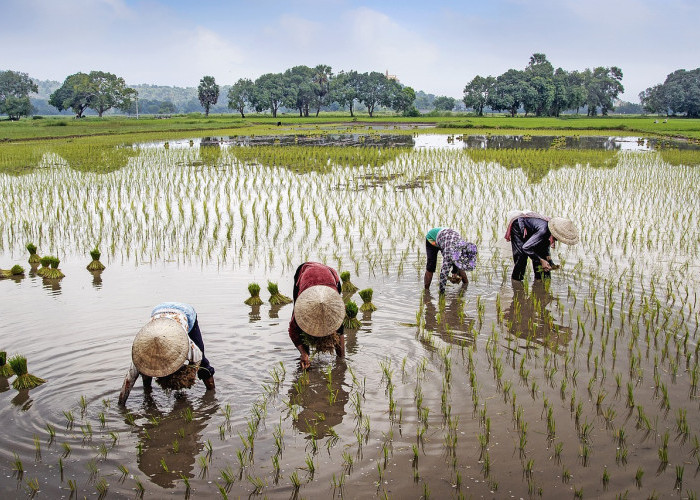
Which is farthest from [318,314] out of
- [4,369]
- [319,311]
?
[4,369]

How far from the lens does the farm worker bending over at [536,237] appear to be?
586 centimetres

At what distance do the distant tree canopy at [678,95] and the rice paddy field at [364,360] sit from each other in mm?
53591

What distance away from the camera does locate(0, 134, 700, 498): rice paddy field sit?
3350 millimetres

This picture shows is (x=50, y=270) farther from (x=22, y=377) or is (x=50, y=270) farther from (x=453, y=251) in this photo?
(x=453, y=251)

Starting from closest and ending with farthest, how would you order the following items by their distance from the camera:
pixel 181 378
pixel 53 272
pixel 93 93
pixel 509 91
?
pixel 181 378
pixel 53 272
pixel 509 91
pixel 93 93

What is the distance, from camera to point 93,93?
59.3m

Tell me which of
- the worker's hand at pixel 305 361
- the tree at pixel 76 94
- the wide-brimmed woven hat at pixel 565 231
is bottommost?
the worker's hand at pixel 305 361

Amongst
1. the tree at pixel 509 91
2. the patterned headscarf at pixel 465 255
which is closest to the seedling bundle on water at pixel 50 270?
the patterned headscarf at pixel 465 255

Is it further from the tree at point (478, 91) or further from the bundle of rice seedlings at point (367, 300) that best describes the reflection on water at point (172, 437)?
the tree at point (478, 91)

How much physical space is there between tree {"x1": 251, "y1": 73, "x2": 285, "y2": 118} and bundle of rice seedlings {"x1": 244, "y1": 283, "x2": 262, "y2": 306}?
53113 mm

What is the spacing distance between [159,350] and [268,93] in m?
57.4

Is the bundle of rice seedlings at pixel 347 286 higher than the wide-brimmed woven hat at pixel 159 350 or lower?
lower

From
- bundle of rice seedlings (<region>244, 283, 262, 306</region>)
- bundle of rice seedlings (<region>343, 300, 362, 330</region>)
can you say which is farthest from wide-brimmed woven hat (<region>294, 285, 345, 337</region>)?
bundle of rice seedlings (<region>244, 283, 262, 306</region>)

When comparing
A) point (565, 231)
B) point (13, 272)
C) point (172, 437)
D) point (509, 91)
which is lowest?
point (172, 437)
